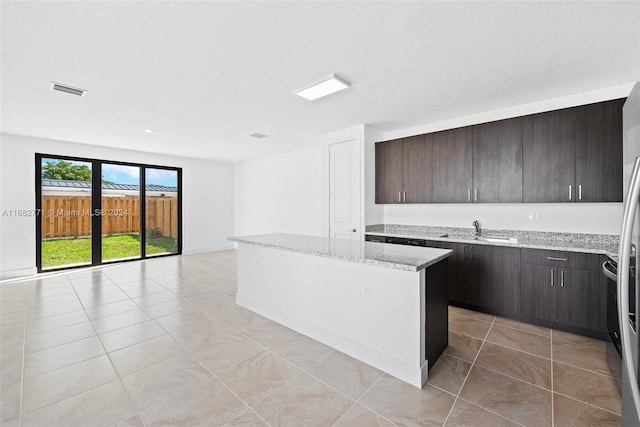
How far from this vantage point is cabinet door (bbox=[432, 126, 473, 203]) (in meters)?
3.71

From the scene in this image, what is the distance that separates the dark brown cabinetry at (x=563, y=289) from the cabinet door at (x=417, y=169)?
4.98ft

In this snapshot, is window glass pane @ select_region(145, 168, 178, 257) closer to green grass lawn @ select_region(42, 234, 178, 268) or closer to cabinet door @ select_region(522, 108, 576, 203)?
green grass lawn @ select_region(42, 234, 178, 268)

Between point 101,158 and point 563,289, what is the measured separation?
7.87 metres

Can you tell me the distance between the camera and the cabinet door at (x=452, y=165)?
371 centimetres

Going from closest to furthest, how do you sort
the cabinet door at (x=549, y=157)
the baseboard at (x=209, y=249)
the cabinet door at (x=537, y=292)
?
1. the cabinet door at (x=537, y=292)
2. the cabinet door at (x=549, y=157)
3. the baseboard at (x=209, y=249)

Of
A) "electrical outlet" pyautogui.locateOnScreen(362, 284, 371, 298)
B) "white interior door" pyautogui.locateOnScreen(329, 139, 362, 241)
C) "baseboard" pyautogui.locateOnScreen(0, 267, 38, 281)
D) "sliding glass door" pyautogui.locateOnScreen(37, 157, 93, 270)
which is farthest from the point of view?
"sliding glass door" pyautogui.locateOnScreen(37, 157, 93, 270)

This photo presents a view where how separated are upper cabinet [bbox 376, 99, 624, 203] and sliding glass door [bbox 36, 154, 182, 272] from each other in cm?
557

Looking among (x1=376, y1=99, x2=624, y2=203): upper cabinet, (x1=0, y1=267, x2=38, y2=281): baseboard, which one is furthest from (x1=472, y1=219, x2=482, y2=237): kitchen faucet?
(x1=0, y1=267, x2=38, y2=281): baseboard

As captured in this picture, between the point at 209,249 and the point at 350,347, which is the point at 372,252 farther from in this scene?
the point at 209,249

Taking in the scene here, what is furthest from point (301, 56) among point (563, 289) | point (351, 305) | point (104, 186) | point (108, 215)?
point (108, 215)

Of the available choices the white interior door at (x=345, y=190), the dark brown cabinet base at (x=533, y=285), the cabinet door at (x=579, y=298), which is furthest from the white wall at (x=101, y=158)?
the cabinet door at (x=579, y=298)

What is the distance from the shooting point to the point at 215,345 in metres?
2.61

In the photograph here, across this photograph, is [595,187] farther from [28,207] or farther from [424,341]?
[28,207]

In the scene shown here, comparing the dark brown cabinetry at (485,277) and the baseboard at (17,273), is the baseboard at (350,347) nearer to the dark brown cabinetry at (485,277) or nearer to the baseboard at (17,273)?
the dark brown cabinetry at (485,277)
